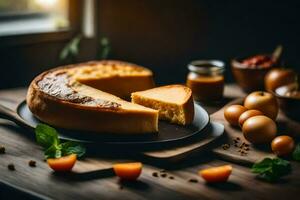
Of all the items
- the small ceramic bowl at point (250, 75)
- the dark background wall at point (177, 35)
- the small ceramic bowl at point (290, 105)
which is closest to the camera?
the small ceramic bowl at point (290, 105)

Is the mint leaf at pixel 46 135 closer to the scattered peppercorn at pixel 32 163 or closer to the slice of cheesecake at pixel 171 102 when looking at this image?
the scattered peppercorn at pixel 32 163

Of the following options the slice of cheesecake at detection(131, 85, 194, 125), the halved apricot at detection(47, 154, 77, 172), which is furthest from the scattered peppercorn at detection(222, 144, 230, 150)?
the halved apricot at detection(47, 154, 77, 172)

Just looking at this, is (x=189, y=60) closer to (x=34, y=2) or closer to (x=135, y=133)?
(x=34, y=2)

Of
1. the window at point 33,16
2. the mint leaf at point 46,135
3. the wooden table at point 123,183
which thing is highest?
the window at point 33,16

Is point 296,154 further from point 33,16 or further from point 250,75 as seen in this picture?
point 33,16

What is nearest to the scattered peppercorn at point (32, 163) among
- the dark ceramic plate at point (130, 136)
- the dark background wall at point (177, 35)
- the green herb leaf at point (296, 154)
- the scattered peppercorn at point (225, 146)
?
the dark ceramic plate at point (130, 136)

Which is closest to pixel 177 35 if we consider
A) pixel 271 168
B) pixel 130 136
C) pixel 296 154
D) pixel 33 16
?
pixel 33 16
